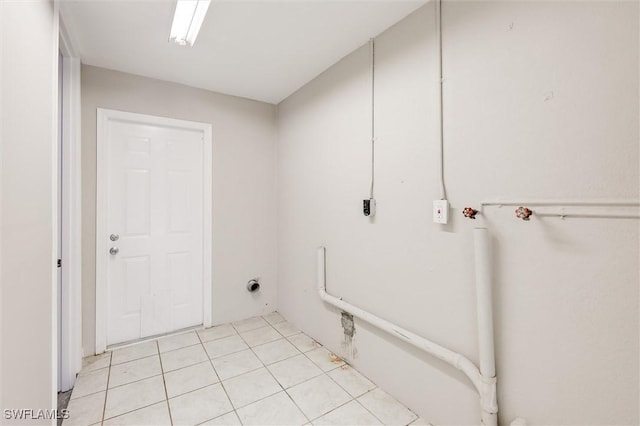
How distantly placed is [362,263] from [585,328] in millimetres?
1260

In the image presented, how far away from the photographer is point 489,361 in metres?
1.29

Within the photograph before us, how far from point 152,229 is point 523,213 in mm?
2894

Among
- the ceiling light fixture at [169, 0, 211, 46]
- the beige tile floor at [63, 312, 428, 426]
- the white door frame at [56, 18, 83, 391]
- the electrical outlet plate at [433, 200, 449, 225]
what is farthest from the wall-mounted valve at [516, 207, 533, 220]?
the white door frame at [56, 18, 83, 391]

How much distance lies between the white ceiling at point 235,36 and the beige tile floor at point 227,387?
2.47 m

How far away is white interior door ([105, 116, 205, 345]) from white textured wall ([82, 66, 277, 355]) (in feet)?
0.45

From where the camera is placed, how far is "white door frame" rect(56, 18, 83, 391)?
6.61ft

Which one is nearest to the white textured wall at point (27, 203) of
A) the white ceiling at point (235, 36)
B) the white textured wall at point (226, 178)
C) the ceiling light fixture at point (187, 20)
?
the white ceiling at point (235, 36)

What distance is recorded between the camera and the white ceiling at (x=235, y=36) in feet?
5.60

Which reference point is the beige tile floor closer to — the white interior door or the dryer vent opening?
the white interior door

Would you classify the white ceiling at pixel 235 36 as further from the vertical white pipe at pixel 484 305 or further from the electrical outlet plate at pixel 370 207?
the vertical white pipe at pixel 484 305

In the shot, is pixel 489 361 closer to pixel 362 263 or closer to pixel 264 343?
pixel 362 263

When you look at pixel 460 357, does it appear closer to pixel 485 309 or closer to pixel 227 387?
pixel 485 309

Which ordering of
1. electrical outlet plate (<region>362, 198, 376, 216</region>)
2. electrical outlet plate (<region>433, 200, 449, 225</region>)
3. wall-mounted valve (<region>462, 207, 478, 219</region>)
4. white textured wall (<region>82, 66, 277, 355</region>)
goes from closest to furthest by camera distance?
1. wall-mounted valve (<region>462, 207, 478, 219</region>)
2. electrical outlet plate (<region>433, 200, 449, 225</region>)
3. electrical outlet plate (<region>362, 198, 376, 216</region>)
4. white textured wall (<region>82, 66, 277, 355</region>)

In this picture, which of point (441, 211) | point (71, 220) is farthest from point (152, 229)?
point (441, 211)
